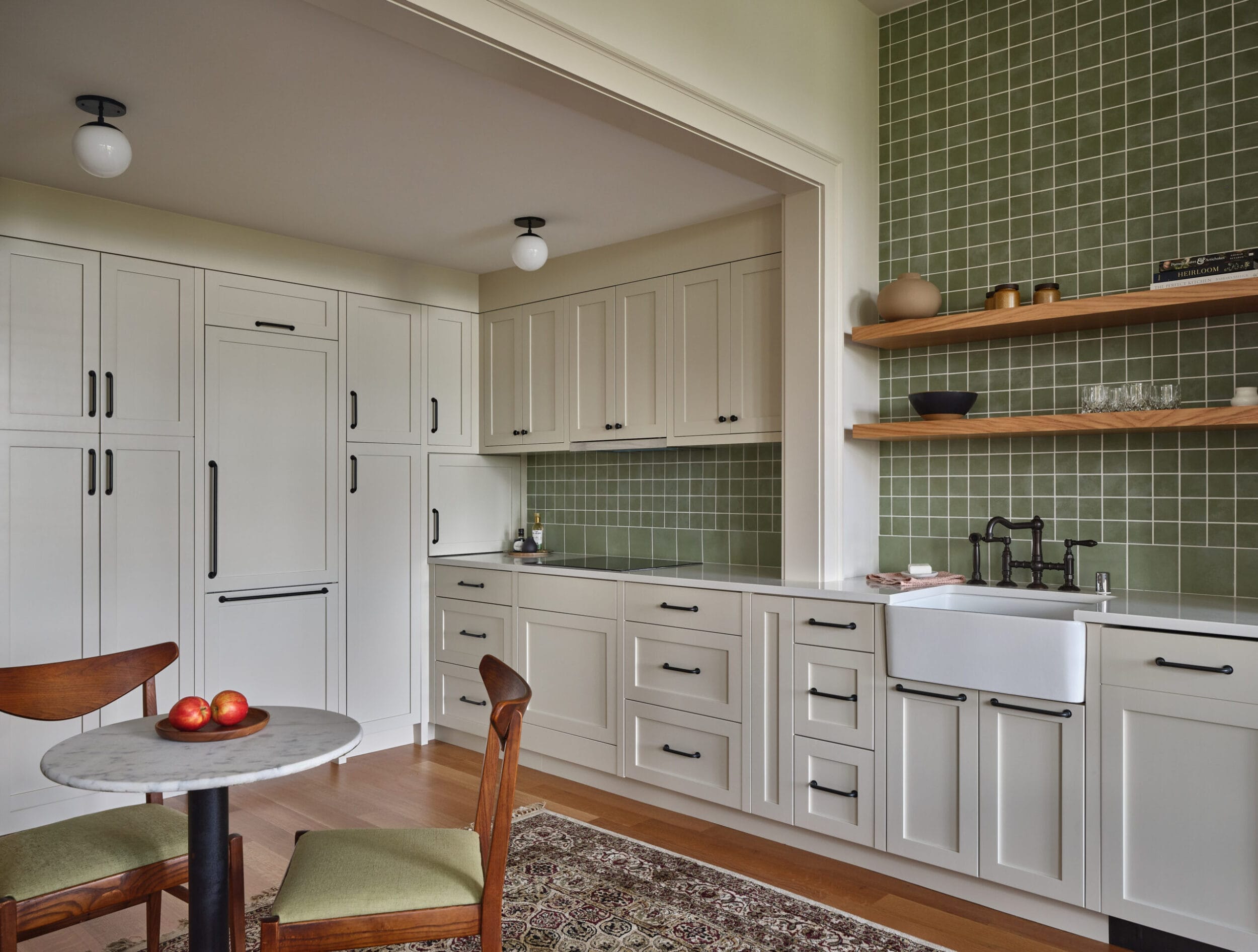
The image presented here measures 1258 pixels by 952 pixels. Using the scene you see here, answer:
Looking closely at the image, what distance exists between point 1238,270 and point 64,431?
410 cm

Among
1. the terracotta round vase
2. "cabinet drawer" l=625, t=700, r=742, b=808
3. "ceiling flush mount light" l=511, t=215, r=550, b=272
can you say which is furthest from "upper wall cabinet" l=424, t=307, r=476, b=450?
the terracotta round vase

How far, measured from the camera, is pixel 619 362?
13.7ft

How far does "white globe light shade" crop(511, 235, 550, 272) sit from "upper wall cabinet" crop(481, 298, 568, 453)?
0.76m

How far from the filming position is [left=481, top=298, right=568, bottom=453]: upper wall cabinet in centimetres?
449

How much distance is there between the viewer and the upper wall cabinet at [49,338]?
333cm

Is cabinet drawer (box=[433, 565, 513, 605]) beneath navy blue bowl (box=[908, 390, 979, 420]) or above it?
beneath

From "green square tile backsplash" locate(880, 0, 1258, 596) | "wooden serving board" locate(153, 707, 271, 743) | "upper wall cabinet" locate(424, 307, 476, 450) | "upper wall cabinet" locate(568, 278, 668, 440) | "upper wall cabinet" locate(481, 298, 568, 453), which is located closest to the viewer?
"wooden serving board" locate(153, 707, 271, 743)

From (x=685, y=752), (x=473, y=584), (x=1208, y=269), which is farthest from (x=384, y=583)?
(x=1208, y=269)

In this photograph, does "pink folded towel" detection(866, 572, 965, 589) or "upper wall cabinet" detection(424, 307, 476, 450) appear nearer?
"pink folded towel" detection(866, 572, 965, 589)

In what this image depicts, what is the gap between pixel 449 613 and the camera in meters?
4.53

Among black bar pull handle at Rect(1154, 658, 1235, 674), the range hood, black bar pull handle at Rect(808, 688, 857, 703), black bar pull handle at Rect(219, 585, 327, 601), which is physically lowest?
black bar pull handle at Rect(808, 688, 857, 703)

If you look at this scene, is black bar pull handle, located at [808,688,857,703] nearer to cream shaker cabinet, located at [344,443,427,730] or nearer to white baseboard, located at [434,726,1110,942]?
white baseboard, located at [434,726,1110,942]

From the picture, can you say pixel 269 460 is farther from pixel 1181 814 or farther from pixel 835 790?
pixel 1181 814

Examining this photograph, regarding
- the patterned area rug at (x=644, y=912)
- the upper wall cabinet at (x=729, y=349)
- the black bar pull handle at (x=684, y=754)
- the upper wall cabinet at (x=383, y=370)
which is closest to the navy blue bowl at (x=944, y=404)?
the upper wall cabinet at (x=729, y=349)
